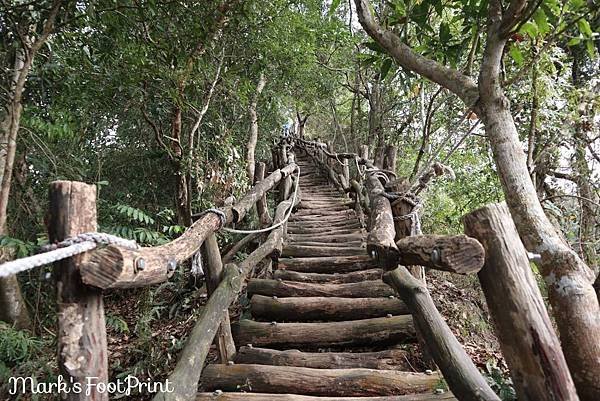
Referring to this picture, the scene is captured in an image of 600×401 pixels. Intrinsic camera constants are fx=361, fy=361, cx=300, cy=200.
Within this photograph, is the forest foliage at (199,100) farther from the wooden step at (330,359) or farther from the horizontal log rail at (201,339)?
the wooden step at (330,359)

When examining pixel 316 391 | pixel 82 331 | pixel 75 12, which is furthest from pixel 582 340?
pixel 75 12

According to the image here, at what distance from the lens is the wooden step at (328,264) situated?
157 inches

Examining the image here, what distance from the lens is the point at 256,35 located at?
5.11 meters

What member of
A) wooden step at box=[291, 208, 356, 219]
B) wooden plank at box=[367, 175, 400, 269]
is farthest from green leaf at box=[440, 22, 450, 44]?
wooden step at box=[291, 208, 356, 219]

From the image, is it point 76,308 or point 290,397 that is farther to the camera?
point 290,397

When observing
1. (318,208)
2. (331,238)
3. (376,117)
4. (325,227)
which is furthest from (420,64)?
(376,117)

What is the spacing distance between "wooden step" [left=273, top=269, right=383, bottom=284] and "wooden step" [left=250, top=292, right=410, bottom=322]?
1.58ft

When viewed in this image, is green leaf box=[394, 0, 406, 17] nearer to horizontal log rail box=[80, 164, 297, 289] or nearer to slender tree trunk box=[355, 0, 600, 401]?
slender tree trunk box=[355, 0, 600, 401]

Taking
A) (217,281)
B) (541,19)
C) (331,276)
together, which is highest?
(541,19)

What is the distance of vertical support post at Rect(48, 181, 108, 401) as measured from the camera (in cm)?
120

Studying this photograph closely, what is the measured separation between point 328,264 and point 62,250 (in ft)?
10.4

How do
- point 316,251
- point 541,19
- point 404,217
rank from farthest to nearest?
point 316,251 → point 404,217 → point 541,19

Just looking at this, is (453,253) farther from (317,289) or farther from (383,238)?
(317,289)

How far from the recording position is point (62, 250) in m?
1.12
